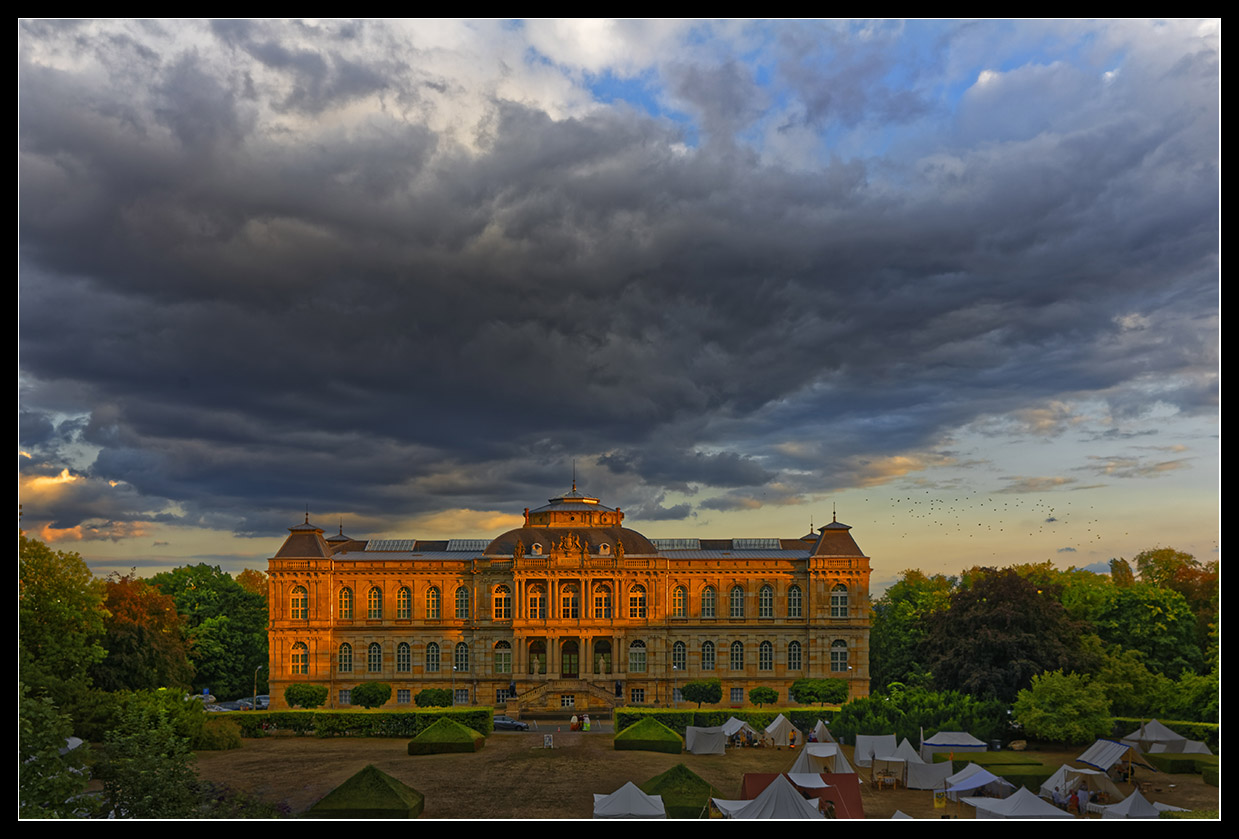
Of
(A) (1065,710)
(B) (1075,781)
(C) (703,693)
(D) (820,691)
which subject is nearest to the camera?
(B) (1075,781)

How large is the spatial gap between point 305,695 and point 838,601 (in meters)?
45.0

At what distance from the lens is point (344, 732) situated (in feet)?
216

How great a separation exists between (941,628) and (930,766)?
16829mm

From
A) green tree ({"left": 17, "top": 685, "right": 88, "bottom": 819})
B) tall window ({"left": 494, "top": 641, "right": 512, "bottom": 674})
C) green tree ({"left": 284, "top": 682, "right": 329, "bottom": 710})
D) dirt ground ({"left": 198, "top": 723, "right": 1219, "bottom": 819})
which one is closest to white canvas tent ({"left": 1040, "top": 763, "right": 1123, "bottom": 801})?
dirt ground ({"left": 198, "top": 723, "right": 1219, "bottom": 819})

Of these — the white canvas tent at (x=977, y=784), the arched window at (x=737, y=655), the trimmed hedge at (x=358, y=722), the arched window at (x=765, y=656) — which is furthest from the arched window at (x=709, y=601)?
the white canvas tent at (x=977, y=784)

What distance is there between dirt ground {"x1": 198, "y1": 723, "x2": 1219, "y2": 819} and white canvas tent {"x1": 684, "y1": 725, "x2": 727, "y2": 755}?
59 cm

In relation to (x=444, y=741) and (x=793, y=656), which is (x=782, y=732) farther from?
(x=793, y=656)

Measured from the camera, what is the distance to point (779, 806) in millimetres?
36844

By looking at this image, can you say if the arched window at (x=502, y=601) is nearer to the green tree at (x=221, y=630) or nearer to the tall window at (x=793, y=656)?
the green tree at (x=221, y=630)

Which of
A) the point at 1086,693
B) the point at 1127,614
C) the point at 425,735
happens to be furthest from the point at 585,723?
the point at 1127,614

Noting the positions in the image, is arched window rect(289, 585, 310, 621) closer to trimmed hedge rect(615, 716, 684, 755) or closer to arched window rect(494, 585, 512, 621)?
arched window rect(494, 585, 512, 621)

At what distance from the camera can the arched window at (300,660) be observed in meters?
84.4

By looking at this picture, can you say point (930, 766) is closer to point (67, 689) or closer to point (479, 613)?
point (67, 689)

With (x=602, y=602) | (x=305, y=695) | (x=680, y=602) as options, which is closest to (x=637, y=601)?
(x=602, y=602)
